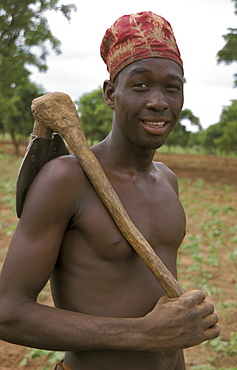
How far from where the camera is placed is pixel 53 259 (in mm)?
1411

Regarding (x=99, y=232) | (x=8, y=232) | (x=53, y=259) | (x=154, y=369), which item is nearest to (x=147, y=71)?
(x=99, y=232)

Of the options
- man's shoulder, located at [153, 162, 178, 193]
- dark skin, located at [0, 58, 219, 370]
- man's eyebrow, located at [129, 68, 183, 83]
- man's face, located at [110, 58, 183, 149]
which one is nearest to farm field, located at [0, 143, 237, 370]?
man's shoulder, located at [153, 162, 178, 193]

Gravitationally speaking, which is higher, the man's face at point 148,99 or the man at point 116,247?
the man's face at point 148,99

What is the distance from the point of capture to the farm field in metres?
3.75

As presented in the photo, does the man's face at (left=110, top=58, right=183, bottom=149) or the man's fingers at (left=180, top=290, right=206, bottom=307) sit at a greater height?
the man's face at (left=110, top=58, right=183, bottom=149)

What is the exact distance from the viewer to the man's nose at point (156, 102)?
4.90ft

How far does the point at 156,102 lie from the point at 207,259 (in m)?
4.94

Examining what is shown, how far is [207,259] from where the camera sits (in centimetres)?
615

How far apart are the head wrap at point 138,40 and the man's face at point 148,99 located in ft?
0.09

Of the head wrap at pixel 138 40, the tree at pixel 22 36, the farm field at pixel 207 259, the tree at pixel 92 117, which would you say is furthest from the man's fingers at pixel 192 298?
the tree at pixel 92 117

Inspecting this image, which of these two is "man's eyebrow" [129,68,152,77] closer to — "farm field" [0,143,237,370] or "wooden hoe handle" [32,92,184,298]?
"wooden hoe handle" [32,92,184,298]

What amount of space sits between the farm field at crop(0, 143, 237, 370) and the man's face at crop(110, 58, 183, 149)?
8.15ft

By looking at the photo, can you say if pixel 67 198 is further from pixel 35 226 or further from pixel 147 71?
pixel 147 71

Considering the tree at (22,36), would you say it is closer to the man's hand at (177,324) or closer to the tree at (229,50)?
the tree at (229,50)
